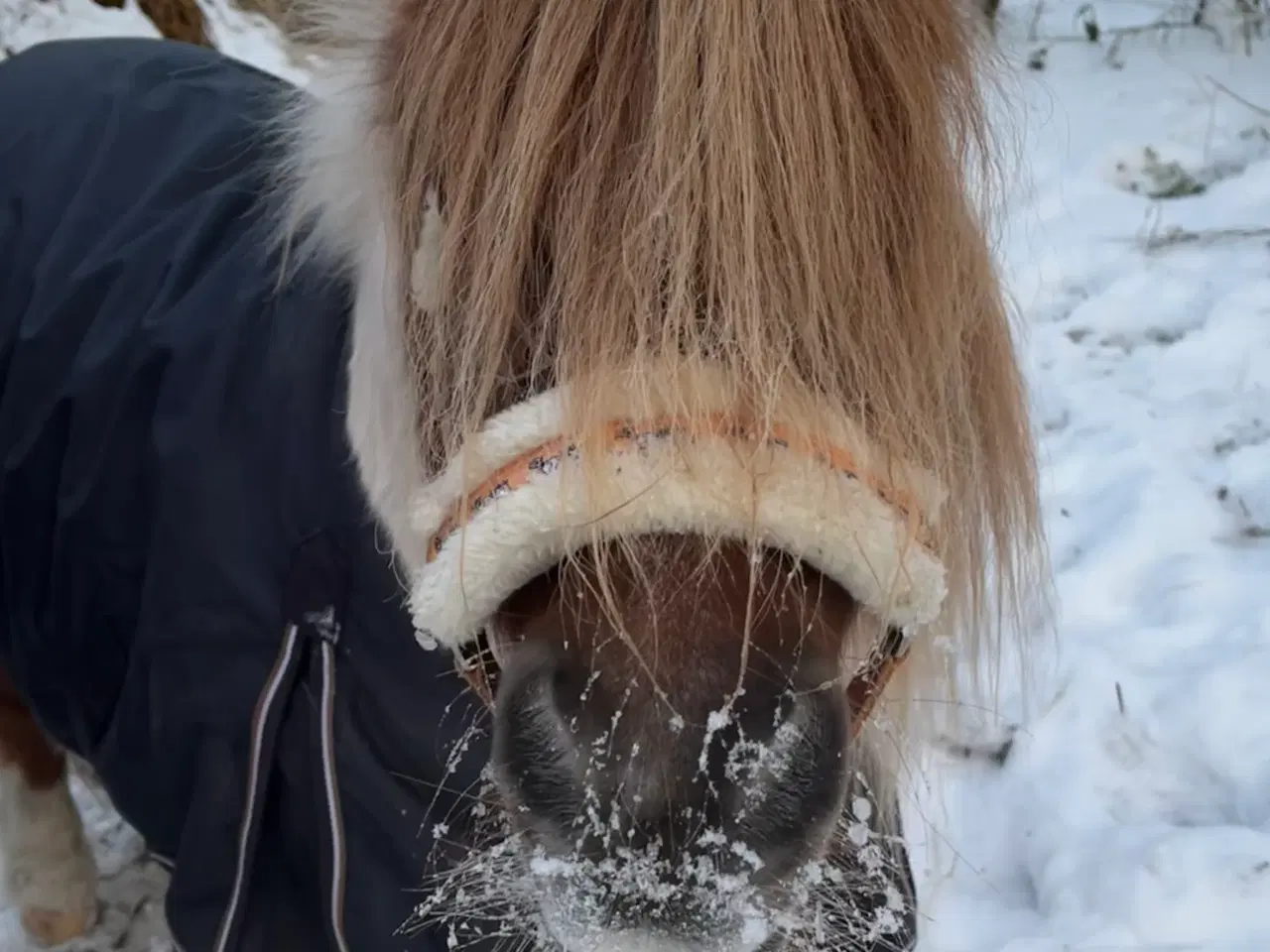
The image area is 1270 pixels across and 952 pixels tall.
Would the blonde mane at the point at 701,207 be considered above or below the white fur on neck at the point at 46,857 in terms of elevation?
above

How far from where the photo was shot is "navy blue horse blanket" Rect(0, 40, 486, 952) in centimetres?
104

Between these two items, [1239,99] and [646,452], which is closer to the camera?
[646,452]

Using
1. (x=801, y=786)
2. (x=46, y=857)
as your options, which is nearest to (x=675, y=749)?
(x=801, y=786)

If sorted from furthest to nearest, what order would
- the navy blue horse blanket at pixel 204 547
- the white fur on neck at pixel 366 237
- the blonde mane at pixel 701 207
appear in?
the navy blue horse blanket at pixel 204 547 < the white fur on neck at pixel 366 237 < the blonde mane at pixel 701 207

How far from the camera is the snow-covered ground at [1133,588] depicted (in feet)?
4.37

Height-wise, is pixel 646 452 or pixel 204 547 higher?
pixel 646 452

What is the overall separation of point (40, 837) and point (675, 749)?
1.28m

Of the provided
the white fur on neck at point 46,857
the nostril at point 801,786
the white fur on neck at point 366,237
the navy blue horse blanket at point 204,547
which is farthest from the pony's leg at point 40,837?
the nostril at point 801,786

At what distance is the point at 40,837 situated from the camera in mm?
1548

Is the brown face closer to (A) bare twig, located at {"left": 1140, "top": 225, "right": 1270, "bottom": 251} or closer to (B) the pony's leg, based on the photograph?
(B) the pony's leg

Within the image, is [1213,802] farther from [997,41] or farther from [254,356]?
[254,356]

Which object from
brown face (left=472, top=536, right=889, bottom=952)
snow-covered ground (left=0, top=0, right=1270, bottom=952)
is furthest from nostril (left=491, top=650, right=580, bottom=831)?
snow-covered ground (left=0, top=0, right=1270, bottom=952)

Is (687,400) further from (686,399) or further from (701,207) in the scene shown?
(701,207)

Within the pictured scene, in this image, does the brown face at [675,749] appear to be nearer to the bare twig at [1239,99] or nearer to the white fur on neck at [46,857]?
the white fur on neck at [46,857]
